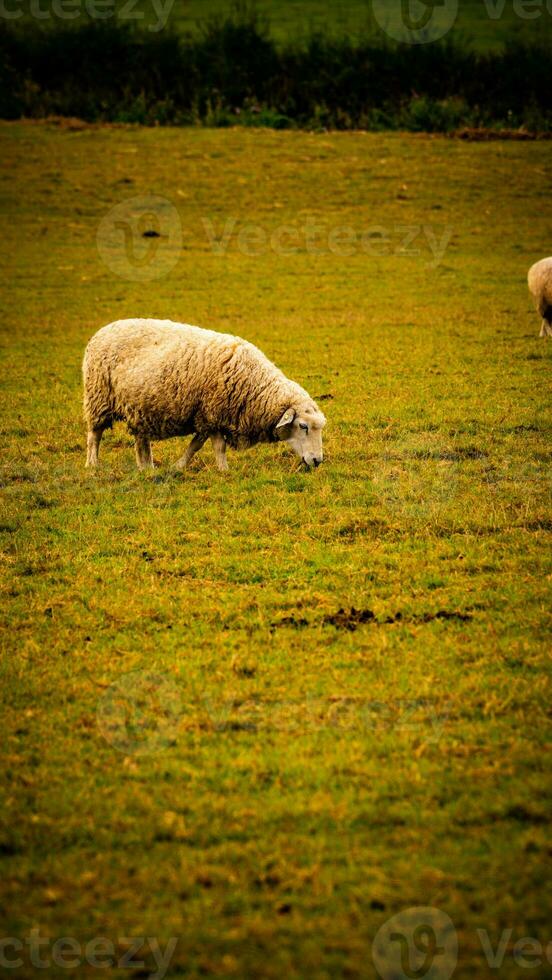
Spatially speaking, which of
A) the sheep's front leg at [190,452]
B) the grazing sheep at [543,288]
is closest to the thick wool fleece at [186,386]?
the sheep's front leg at [190,452]

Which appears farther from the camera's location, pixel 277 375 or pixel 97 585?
pixel 277 375

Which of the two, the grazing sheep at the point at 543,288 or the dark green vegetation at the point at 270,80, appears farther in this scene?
the dark green vegetation at the point at 270,80

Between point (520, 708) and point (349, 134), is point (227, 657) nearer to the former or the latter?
point (520, 708)

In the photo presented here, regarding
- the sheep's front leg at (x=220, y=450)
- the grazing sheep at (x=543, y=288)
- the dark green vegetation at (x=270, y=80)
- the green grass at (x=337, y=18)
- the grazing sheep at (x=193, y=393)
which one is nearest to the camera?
the grazing sheep at (x=193, y=393)

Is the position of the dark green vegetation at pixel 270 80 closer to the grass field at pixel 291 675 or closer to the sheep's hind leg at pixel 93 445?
the grass field at pixel 291 675

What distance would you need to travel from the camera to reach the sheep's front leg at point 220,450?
1076 centimetres

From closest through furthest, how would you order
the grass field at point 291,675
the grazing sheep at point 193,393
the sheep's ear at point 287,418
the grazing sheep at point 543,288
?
the grass field at point 291,675, the sheep's ear at point 287,418, the grazing sheep at point 193,393, the grazing sheep at point 543,288

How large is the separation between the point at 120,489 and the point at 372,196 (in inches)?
901

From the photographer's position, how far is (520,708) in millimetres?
5531

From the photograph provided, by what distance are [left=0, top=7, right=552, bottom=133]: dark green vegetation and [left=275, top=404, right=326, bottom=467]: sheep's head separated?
29.5 m

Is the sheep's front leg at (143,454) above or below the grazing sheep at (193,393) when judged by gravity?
below

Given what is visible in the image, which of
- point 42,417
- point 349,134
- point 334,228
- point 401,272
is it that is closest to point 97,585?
point 42,417

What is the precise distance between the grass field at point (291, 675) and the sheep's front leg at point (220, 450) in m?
0.13

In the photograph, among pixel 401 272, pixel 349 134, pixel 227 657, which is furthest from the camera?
pixel 349 134
